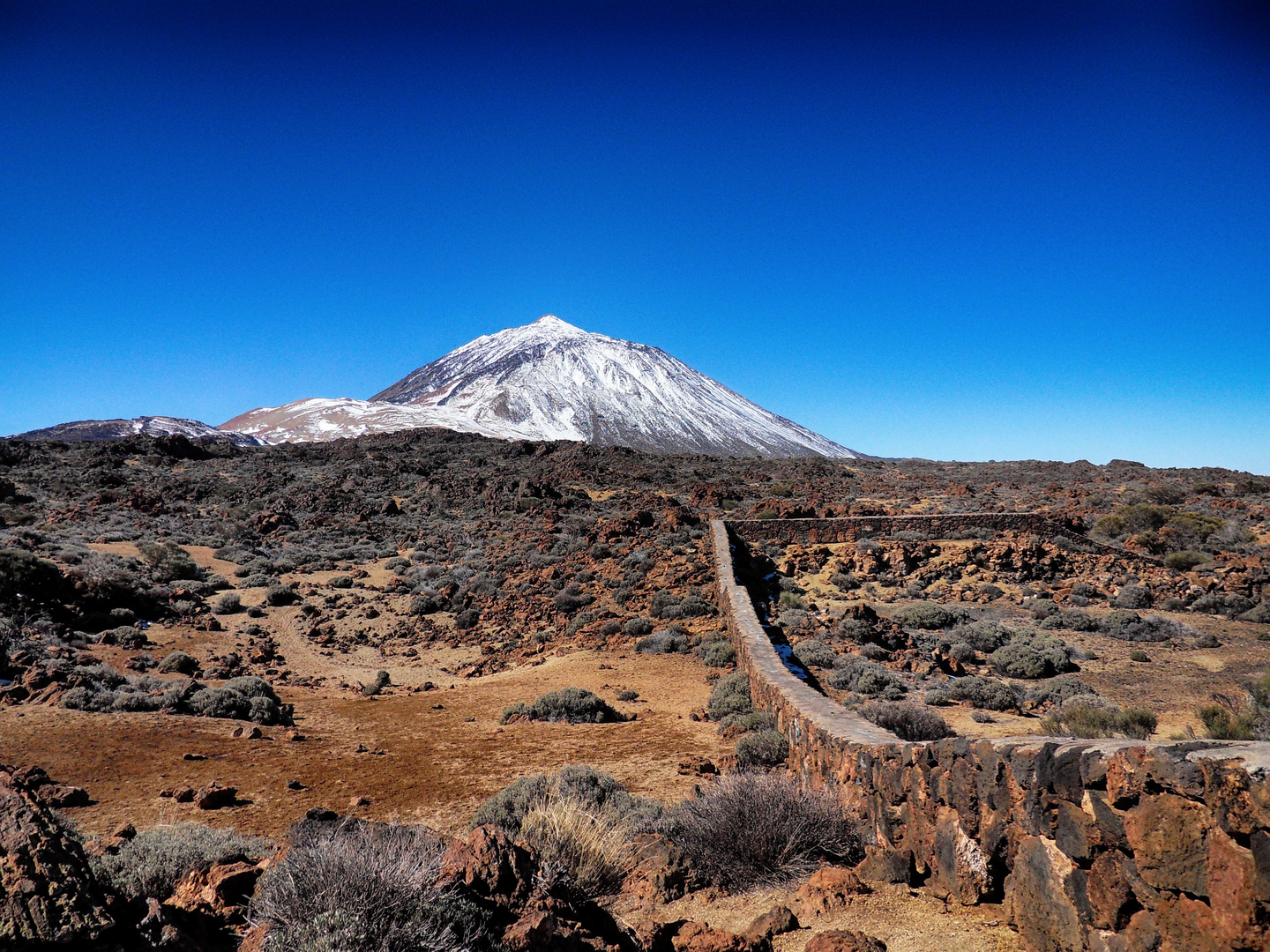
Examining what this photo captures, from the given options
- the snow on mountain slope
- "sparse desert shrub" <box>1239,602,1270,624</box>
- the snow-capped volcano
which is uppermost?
the snow-capped volcano

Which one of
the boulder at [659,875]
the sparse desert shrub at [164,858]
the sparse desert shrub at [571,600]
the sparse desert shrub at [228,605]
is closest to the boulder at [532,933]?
the boulder at [659,875]

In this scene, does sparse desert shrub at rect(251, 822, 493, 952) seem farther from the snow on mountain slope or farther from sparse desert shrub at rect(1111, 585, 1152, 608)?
the snow on mountain slope

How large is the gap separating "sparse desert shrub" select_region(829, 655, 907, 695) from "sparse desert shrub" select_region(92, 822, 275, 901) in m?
6.98

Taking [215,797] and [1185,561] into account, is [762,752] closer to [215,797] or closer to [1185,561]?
[215,797]

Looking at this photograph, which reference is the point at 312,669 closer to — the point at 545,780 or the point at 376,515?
the point at 545,780

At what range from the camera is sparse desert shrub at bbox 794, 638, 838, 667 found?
32.6 feet

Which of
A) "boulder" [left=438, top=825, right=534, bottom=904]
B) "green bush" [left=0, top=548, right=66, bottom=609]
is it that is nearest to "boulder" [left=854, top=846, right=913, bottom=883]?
"boulder" [left=438, top=825, right=534, bottom=904]

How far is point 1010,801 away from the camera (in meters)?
3.29

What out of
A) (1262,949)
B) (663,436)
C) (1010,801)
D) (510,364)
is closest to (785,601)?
(1010,801)

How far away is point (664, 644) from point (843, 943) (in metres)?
9.18

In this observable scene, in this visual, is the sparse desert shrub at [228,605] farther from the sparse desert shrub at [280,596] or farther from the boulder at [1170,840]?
the boulder at [1170,840]

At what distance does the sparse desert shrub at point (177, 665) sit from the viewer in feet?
33.5

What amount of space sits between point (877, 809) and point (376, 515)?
80.4ft

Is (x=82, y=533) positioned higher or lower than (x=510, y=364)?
lower
